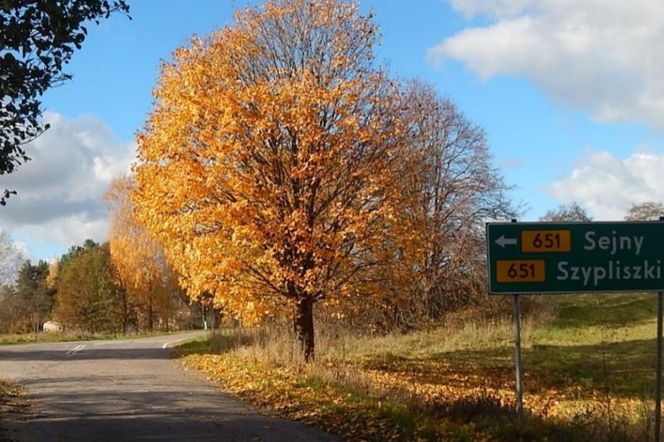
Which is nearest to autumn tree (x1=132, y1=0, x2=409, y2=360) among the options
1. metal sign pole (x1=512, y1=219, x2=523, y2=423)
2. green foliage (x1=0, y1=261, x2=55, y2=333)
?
metal sign pole (x1=512, y1=219, x2=523, y2=423)

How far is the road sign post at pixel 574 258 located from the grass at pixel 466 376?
1557 mm

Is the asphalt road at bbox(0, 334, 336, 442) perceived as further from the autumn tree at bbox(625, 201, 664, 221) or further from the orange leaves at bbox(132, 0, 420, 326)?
the autumn tree at bbox(625, 201, 664, 221)

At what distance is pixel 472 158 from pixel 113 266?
126ft

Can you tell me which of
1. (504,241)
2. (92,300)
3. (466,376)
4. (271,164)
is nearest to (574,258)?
(504,241)

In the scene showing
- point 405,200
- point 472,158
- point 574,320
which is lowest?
point 574,320

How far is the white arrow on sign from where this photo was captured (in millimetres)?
9266

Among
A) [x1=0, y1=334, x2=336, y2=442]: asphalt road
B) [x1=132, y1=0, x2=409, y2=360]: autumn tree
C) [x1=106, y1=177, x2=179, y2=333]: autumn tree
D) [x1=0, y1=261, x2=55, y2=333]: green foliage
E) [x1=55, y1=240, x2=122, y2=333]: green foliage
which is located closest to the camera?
[x1=0, y1=334, x2=336, y2=442]: asphalt road

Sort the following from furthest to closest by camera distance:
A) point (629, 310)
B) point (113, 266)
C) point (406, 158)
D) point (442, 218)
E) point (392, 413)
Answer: point (113, 266)
point (629, 310)
point (442, 218)
point (406, 158)
point (392, 413)

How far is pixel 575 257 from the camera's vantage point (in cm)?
938

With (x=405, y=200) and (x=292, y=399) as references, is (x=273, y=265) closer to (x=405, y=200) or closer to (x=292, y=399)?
(x=405, y=200)

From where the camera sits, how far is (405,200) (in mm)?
19500

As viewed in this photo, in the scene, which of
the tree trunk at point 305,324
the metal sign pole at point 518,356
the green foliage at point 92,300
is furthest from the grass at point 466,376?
the green foliage at point 92,300

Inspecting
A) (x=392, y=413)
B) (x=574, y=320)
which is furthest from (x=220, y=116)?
(x=574, y=320)

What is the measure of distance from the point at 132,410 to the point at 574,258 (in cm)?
800
